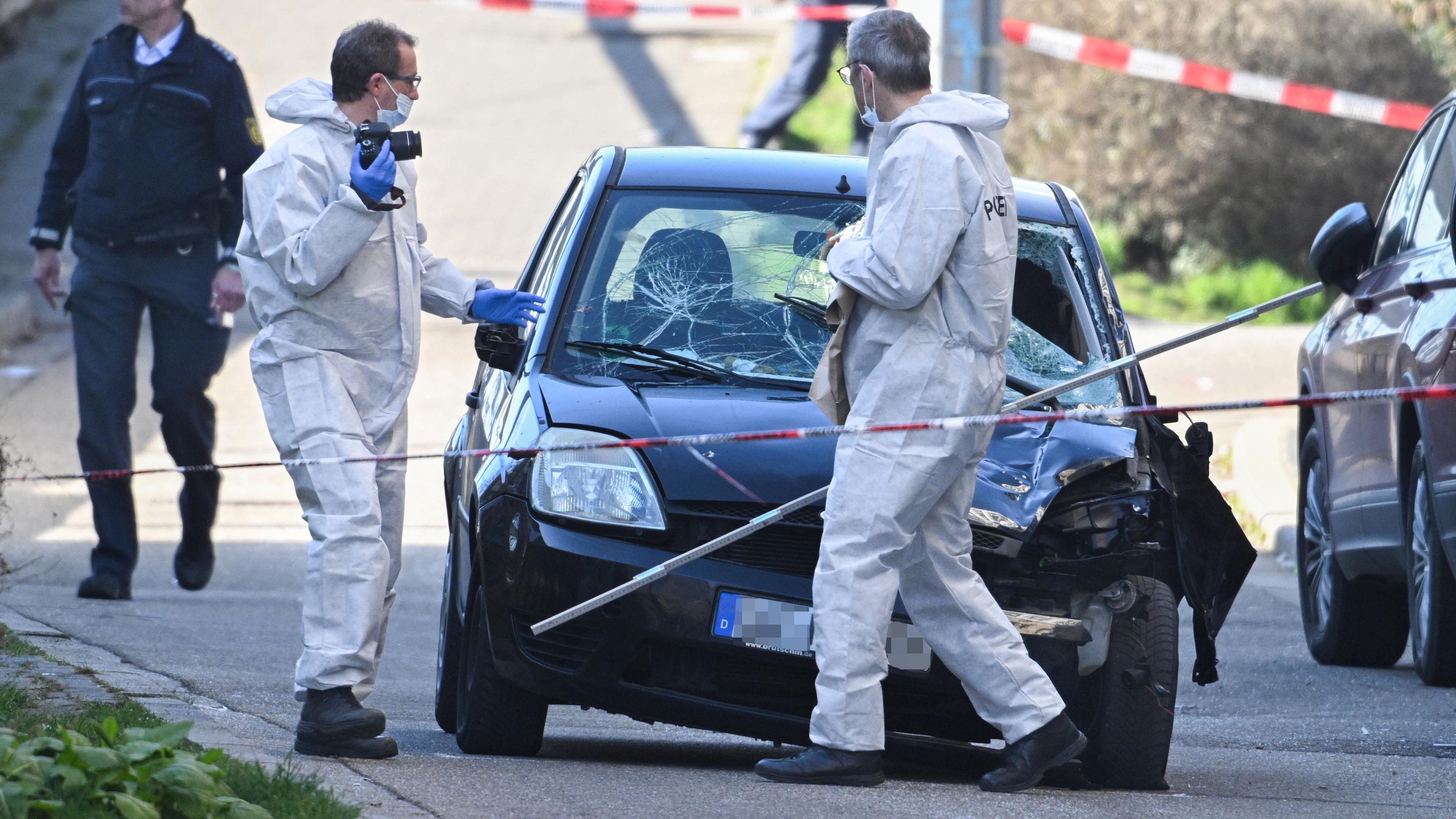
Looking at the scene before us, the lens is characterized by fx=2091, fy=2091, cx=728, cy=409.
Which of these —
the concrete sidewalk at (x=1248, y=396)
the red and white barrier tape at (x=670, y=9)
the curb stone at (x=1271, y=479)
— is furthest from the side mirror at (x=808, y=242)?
the red and white barrier tape at (x=670, y=9)

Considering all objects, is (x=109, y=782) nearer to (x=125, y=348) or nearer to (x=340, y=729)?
(x=340, y=729)

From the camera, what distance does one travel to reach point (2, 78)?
19.6 metres

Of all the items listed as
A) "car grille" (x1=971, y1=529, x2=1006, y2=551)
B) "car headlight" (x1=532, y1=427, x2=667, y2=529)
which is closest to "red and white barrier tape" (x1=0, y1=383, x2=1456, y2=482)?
"car headlight" (x1=532, y1=427, x2=667, y2=529)

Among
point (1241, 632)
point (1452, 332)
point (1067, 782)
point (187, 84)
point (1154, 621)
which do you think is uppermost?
point (187, 84)

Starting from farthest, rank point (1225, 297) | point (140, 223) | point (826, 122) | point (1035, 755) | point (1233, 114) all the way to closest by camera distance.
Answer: point (826, 122) < point (1225, 297) < point (1233, 114) < point (140, 223) < point (1035, 755)

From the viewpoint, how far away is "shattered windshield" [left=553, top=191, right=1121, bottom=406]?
17.6 ft

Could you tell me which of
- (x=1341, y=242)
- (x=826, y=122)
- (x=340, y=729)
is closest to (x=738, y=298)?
(x=340, y=729)

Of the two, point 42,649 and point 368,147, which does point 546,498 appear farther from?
point 42,649

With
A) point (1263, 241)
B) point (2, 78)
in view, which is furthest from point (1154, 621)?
point (2, 78)

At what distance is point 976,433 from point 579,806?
117cm

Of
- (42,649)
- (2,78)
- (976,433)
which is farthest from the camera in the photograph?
(2,78)

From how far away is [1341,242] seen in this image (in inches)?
251

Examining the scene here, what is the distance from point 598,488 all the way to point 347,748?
0.81 metres

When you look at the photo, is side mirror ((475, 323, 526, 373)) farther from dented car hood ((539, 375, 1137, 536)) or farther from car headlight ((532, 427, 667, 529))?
car headlight ((532, 427, 667, 529))
